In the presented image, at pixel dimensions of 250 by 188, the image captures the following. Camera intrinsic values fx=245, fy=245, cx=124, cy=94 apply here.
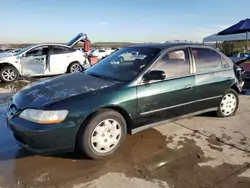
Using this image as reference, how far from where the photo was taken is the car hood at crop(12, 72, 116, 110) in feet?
9.97

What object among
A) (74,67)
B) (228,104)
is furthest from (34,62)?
(228,104)

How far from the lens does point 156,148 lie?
3551 mm

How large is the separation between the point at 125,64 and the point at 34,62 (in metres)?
6.45

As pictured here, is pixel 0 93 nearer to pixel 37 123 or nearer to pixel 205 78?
pixel 37 123

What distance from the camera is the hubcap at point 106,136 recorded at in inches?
125

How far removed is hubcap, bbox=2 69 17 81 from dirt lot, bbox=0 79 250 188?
5634 millimetres

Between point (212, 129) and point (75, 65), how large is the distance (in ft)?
24.2

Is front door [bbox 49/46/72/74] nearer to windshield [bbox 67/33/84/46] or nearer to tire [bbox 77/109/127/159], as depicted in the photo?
windshield [bbox 67/33/84/46]

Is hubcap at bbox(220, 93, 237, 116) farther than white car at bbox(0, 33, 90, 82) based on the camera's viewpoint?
No

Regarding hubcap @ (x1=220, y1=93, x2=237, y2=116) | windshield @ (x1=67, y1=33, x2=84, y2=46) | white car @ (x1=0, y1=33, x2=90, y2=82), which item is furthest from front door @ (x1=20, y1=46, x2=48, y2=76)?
hubcap @ (x1=220, y1=93, x2=237, y2=116)

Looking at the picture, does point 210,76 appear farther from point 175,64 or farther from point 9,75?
point 9,75

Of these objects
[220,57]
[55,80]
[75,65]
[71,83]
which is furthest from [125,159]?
[75,65]

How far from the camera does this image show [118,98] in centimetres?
322

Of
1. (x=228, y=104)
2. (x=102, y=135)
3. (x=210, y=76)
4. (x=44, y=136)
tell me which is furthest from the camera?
(x=228, y=104)
